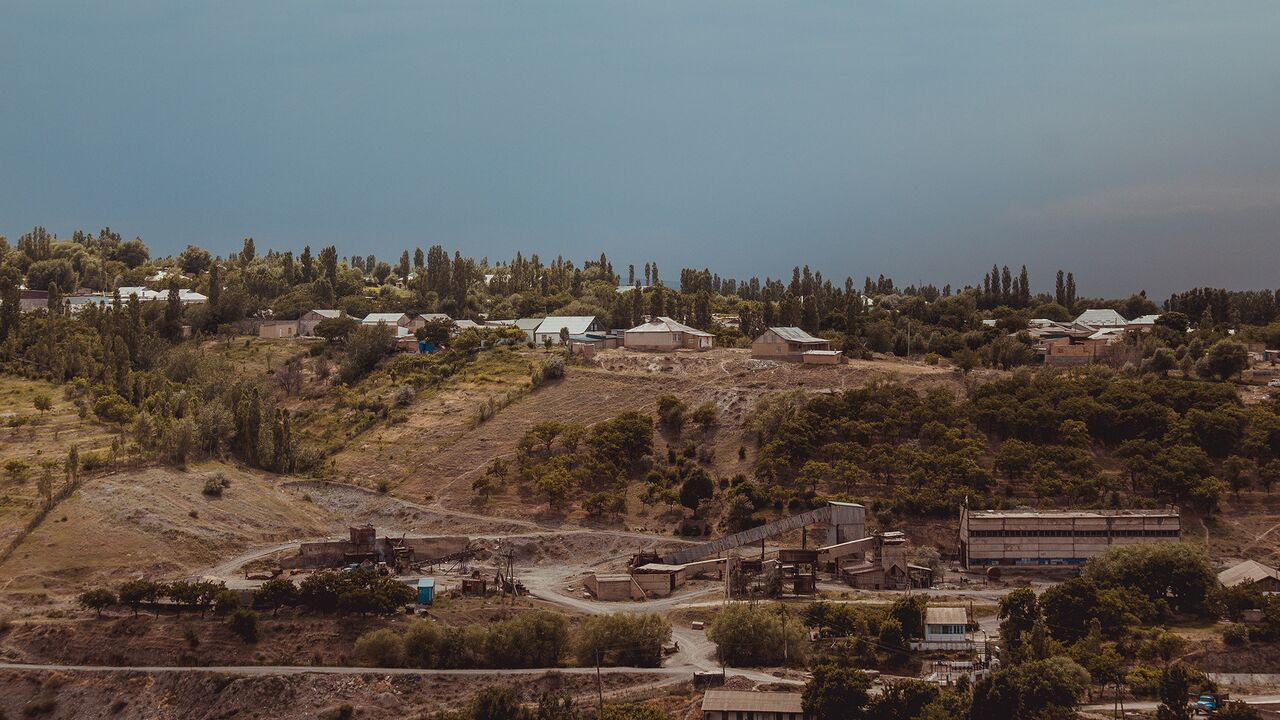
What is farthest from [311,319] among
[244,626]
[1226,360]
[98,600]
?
[1226,360]

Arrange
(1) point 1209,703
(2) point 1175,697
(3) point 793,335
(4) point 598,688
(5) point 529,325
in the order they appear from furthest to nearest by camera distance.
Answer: (5) point 529,325 < (3) point 793,335 < (4) point 598,688 < (1) point 1209,703 < (2) point 1175,697

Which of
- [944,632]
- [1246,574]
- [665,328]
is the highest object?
[665,328]

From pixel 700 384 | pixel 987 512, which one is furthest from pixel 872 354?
pixel 987 512

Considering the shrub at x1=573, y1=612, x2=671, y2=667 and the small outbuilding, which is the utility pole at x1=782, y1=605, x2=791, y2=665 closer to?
the shrub at x1=573, y1=612, x2=671, y2=667

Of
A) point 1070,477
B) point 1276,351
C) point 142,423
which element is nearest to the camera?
point 1070,477

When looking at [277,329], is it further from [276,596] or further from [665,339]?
[276,596]

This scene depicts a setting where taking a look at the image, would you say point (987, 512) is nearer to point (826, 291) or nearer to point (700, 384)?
point (700, 384)
